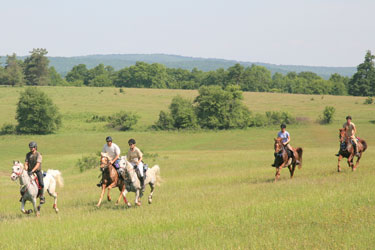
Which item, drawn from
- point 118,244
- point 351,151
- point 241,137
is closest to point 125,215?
point 118,244

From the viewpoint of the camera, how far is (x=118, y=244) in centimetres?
1133

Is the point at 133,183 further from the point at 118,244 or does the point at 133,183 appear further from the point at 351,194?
the point at 351,194

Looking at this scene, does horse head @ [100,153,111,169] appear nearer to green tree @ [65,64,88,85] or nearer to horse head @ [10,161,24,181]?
horse head @ [10,161,24,181]

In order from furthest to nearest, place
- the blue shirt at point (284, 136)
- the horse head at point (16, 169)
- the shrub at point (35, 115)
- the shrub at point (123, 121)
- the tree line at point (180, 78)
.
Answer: the tree line at point (180, 78) < the shrub at point (123, 121) < the shrub at point (35, 115) < the blue shirt at point (284, 136) < the horse head at point (16, 169)

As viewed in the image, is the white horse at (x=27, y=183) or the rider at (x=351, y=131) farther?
the rider at (x=351, y=131)

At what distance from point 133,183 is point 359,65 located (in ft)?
406

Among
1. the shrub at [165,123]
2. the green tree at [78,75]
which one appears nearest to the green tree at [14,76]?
the green tree at [78,75]

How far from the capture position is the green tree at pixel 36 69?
14200cm

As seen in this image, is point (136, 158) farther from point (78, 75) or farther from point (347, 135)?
point (78, 75)

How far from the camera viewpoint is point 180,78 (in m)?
186

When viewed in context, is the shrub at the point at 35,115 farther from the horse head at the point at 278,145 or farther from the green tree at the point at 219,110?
the horse head at the point at 278,145

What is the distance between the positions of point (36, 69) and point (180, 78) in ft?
197

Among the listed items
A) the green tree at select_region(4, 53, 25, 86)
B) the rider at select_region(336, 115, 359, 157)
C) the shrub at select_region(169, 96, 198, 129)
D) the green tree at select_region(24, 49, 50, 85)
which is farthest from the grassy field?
the green tree at select_region(24, 49, 50, 85)

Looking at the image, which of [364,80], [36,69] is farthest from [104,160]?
[36,69]
